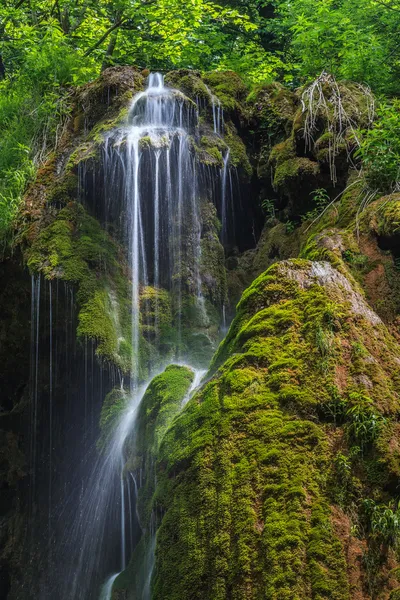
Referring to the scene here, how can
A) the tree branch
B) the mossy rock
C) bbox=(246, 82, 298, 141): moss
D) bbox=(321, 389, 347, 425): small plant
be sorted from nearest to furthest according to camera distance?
1. bbox=(321, 389, 347, 425): small plant
2. the mossy rock
3. bbox=(246, 82, 298, 141): moss
4. the tree branch

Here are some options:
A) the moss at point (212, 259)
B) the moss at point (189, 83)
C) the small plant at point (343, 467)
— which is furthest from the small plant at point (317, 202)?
the small plant at point (343, 467)

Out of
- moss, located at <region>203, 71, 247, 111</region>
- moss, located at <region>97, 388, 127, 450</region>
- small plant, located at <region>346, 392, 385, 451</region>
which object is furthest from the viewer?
moss, located at <region>203, 71, 247, 111</region>

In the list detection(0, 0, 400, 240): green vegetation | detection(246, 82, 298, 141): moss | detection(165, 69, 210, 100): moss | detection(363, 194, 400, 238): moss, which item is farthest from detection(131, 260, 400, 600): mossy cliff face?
detection(165, 69, 210, 100): moss

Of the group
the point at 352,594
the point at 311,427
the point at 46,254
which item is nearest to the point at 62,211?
the point at 46,254

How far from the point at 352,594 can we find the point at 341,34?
9.26 metres

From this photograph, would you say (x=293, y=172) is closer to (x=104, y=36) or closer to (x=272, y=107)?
(x=272, y=107)

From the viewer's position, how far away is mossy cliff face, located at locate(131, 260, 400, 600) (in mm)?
3479

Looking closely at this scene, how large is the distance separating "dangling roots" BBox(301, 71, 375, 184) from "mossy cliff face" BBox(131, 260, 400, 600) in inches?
150

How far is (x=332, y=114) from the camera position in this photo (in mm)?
8430

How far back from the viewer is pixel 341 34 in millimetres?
10141

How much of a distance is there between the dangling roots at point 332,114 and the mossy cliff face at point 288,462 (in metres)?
3.80

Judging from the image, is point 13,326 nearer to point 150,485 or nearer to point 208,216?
point 208,216

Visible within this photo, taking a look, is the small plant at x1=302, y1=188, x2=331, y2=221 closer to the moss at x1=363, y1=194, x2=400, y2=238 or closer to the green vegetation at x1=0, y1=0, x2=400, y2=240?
the green vegetation at x1=0, y1=0, x2=400, y2=240

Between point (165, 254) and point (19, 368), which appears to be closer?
point (165, 254)
